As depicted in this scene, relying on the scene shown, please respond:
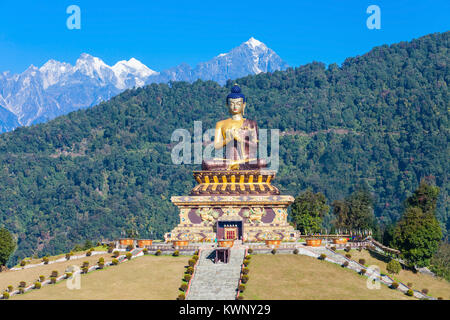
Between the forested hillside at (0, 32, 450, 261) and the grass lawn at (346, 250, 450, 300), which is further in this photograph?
the forested hillside at (0, 32, 450, 261)

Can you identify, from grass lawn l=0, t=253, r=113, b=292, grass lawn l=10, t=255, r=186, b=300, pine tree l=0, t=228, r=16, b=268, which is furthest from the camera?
pine tree l=0, t=228, r=16, b=268

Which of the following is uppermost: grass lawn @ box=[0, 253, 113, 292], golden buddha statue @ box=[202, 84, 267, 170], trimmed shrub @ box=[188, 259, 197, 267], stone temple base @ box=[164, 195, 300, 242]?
golden buddha statue @ box=[202, 84, 267, 170]

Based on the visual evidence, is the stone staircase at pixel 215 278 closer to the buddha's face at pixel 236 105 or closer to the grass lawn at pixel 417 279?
the grass lawn at pixel 417 279

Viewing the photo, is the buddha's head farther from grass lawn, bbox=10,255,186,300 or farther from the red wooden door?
grass lawn, bbox=10,255,186,300

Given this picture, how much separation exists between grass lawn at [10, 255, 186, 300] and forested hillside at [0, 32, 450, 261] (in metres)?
91.9

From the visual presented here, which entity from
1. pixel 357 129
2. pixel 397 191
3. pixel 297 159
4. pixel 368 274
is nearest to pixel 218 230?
pixel 368 274

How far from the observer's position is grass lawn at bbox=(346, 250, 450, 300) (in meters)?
42.3

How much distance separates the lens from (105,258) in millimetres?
44281

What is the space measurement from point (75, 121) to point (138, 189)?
132ft

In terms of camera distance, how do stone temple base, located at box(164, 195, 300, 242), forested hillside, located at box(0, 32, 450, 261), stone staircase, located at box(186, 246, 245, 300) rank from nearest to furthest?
stone staircase, located at box(186, 246, 245, 300) → stone temple base, located at box(164, 195, 300, 242) → forested hillside, located at box(0, 32, 450, 261)

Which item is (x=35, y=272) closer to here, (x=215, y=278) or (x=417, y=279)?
(x=215, y=278)

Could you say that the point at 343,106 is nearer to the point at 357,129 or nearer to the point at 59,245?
the point at 357,129

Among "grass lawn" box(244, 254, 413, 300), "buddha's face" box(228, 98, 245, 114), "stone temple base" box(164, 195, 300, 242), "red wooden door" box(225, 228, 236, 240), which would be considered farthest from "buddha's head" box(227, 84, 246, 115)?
"grass lawn" box(244, 254, 413, 300)

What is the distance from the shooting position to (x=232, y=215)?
51344mm
